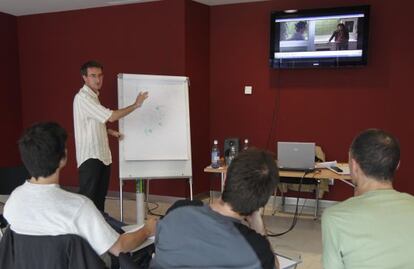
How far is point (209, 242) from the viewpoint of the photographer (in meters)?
1.29

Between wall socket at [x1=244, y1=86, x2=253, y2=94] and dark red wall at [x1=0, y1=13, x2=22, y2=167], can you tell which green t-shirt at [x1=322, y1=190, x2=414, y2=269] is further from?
dark red wall at [x1=0, y1=13, x2=22, y2=167]

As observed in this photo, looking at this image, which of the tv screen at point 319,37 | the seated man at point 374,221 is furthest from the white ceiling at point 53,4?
the seated man at point 374,221

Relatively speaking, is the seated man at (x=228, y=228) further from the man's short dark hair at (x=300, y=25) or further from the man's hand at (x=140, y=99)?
the man's short dark hair at (x=300, y=25)

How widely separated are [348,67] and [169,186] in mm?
2564

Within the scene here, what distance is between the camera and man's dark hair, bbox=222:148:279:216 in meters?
1.35

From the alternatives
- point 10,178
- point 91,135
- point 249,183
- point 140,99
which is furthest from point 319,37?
point 249,183

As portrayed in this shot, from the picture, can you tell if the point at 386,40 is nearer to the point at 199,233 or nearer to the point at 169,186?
the point at 169,186

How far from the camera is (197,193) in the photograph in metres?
5.31

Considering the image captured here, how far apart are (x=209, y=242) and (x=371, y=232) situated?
1.78 ft

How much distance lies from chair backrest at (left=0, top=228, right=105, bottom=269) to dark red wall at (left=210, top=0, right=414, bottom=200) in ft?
12.6

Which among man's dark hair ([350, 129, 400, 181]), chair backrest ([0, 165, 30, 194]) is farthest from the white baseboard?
man's dark hair ([350, 129, 400, 181])

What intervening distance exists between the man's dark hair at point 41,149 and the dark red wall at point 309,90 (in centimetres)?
380

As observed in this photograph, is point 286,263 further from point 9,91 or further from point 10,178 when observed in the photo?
point 9,91

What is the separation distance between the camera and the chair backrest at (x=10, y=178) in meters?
3.25
